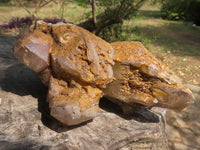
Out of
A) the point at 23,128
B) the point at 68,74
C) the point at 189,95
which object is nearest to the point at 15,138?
the point at 23,128

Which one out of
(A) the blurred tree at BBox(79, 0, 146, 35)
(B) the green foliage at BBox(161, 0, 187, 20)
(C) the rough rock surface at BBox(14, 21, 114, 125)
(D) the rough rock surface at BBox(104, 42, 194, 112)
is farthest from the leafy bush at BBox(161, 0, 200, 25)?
(C) the rough rock surface at BBox(14, 21, 114, 125)

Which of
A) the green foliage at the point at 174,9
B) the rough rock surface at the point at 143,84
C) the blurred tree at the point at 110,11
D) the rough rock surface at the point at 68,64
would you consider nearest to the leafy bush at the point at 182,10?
the green foliage at the point at 174,9

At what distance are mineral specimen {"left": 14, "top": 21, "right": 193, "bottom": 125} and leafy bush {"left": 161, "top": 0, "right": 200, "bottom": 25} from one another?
36.4 ft

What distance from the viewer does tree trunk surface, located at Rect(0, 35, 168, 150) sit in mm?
1594

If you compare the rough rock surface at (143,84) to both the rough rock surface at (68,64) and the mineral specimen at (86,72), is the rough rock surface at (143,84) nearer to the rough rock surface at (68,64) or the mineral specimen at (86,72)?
the mineral specimen at (86,72)

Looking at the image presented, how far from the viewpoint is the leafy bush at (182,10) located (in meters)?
11.6

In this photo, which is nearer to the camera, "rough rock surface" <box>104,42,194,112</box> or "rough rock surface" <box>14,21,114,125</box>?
"rough rock surface" <box>14,21,114,125</box>

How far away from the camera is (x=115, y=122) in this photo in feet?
6.58

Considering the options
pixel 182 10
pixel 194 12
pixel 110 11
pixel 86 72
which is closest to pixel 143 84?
pixel 86 72

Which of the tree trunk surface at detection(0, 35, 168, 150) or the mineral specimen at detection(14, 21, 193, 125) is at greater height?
the mineral specimen at detection(14, 21, 193, 125)

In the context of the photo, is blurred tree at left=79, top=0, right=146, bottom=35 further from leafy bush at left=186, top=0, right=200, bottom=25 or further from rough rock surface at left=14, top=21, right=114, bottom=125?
leafy bush at left=186, top=0, right=200, bottom=25

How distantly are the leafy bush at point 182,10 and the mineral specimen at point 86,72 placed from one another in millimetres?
11091

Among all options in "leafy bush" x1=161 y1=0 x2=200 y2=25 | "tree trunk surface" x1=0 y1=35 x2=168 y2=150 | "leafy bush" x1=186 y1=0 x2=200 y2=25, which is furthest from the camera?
"leafy bush" x1=161 y1=0 x2=200 y2=25

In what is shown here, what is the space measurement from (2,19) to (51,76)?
Answer: 8.58 metres
